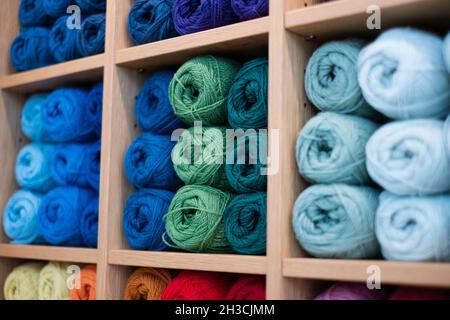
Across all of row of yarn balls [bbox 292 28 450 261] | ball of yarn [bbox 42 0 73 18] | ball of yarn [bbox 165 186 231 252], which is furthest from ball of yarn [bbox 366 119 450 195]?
ball of yarn [bbox 42 0 73 18]

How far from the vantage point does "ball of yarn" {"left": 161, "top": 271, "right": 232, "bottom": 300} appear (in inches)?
42.3

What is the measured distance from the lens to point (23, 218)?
1.39m

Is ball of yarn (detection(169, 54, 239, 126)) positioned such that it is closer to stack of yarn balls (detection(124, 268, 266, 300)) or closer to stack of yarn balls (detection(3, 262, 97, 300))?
stack of yarn balls (detection(124, 268, 266, 300))

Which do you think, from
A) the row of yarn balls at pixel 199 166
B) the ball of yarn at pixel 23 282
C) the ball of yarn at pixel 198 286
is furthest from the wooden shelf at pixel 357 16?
the ball of yarn at pixel 23 282

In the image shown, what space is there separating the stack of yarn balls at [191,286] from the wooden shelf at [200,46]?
422 millimetres

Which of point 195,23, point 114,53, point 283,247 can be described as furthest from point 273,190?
point 114,53

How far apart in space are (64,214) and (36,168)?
163 millimetres

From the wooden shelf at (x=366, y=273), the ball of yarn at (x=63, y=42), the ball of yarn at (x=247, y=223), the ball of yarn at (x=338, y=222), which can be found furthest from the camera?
the ball of yarn at (x=63, y=42)

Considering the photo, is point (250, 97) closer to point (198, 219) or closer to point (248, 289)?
point (198, 219)

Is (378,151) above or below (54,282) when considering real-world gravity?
above

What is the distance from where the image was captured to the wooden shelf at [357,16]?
867 millimetres

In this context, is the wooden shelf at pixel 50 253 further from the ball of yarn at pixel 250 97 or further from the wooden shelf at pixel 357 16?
the wooden shelf at pixel 357 16

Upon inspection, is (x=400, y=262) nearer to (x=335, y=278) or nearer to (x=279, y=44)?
(x=335, y=278)

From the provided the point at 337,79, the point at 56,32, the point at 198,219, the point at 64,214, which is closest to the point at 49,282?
the point at 64,214
